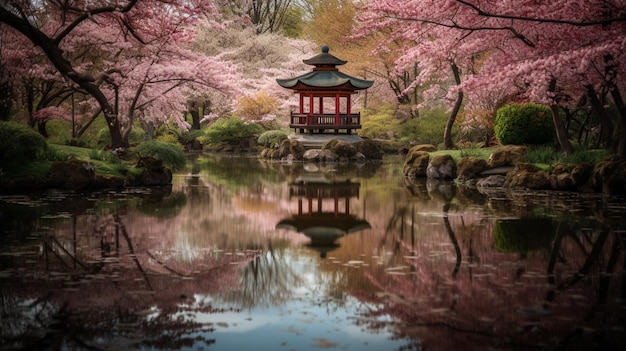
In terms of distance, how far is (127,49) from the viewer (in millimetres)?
21953

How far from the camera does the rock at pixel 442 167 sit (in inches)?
801

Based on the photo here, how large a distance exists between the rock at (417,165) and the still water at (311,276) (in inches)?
343

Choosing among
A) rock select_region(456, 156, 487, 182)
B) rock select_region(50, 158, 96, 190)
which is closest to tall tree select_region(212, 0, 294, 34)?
rock select_region(456, 156, 487, 182)

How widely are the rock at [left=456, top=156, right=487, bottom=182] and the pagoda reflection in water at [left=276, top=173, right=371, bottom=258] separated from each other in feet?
9.52

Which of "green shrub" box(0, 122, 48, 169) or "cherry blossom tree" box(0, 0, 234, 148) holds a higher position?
"cherry blossom tree" box(0, 0, 234, 148)

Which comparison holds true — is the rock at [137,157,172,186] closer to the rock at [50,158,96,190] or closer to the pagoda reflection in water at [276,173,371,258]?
the rock at [50,158,96,190]

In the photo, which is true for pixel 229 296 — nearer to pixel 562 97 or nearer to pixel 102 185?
pixel 102 185

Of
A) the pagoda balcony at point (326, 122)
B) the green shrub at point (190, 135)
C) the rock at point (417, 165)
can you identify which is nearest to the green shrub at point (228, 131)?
the green shrub at point (190, 135)

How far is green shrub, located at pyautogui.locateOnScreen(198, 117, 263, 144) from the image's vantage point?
4122 cm

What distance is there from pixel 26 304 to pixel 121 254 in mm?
2295

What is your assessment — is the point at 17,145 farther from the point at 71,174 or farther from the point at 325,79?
the point at 325,79

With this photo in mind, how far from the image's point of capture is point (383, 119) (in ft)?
128

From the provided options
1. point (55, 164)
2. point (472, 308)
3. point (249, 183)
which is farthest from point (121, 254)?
point (249, 183)

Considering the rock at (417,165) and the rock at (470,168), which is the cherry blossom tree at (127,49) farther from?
the rock at (470,168)
